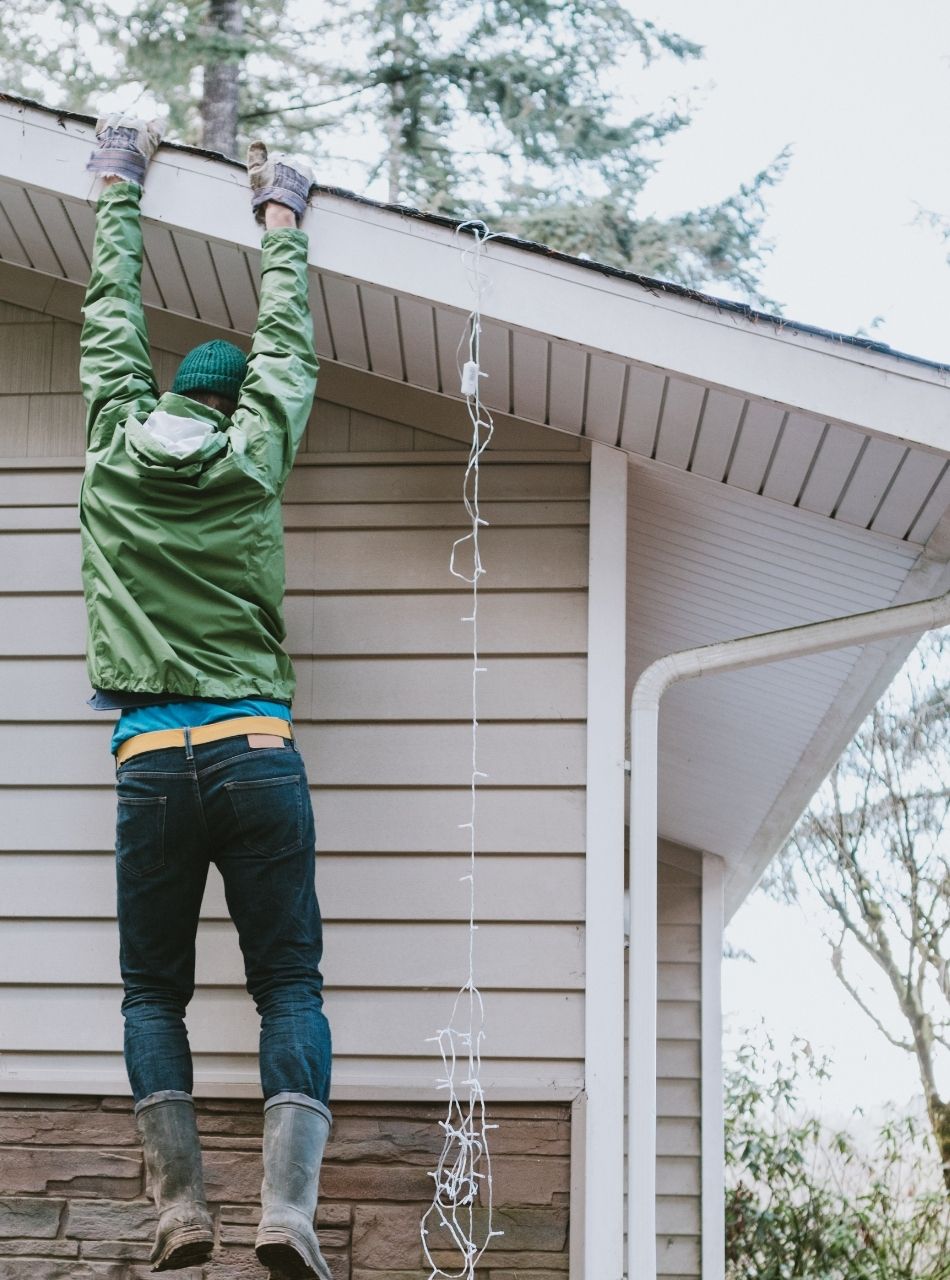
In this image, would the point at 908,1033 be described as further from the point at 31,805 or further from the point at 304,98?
the point at 31,805

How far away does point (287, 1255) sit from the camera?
2596 mm

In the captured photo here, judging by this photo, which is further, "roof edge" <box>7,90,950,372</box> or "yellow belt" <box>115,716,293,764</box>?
"roof edge" <box>7,90,950,372</box>

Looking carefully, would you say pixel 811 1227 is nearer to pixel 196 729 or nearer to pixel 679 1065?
pixel 679 1065

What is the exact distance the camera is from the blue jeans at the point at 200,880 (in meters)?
2.83

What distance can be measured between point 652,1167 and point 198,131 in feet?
40.2

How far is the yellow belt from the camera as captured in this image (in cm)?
287

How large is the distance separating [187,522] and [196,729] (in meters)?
0.43

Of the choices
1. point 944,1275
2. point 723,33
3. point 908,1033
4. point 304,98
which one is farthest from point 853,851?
point 723,33

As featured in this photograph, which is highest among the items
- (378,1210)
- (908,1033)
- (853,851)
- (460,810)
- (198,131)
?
(198,131)

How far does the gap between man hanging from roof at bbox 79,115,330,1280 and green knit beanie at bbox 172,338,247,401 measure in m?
0.01

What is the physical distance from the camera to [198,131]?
1366cm

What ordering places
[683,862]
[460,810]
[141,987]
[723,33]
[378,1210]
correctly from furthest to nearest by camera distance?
[723,33] → [683,862] → [460,810] → [378,1210] → [141,987]

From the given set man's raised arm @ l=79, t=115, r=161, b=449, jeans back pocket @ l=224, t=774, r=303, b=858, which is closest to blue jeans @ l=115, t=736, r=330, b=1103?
jeans back pocket @ l=224, t=774, r=303, b=858

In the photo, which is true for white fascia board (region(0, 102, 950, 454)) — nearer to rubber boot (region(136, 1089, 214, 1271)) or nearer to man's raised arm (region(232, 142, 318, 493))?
man's raised arm (region(232, 142, 318, 493))
